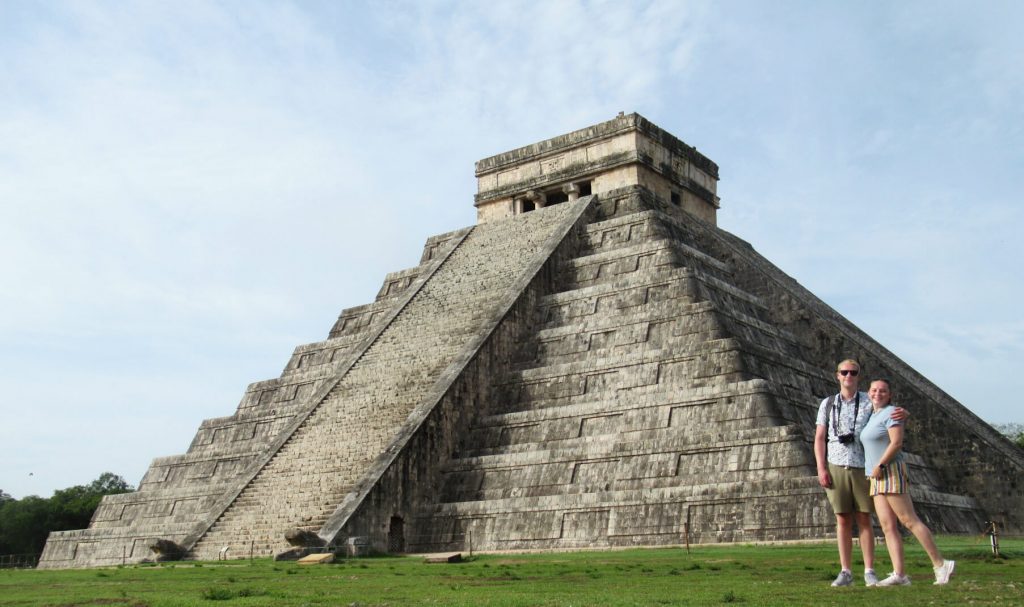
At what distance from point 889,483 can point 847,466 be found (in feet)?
1.16

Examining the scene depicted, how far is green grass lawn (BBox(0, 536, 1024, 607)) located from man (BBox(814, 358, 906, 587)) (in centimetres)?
42

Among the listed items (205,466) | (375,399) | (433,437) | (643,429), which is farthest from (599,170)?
(205,466)

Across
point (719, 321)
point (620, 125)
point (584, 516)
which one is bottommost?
point (584, 516)

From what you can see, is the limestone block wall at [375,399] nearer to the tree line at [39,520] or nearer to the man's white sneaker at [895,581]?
the man's white sneaker at [895,581]

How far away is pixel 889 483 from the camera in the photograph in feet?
27.1

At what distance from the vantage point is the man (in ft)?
27.7

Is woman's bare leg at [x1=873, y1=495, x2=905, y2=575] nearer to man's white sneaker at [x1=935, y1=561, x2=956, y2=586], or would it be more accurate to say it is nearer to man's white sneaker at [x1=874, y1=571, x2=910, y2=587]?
man's white sneaker at [x1=874, y1=571, x2=910, y2=587]

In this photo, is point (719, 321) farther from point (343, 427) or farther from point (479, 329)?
point (343, 427)

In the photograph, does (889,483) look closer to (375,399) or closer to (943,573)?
(943,573)

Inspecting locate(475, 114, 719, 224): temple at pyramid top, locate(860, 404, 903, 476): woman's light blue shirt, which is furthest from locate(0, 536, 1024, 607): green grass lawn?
locate(475, 114, 719, 224): temple at pyramid top

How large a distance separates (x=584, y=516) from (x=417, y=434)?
4263 mm

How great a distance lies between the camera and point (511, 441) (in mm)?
21766

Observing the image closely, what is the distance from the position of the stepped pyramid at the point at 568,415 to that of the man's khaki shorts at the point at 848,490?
8.36m

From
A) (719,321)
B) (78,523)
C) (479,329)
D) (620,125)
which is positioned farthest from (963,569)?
(78,523)
